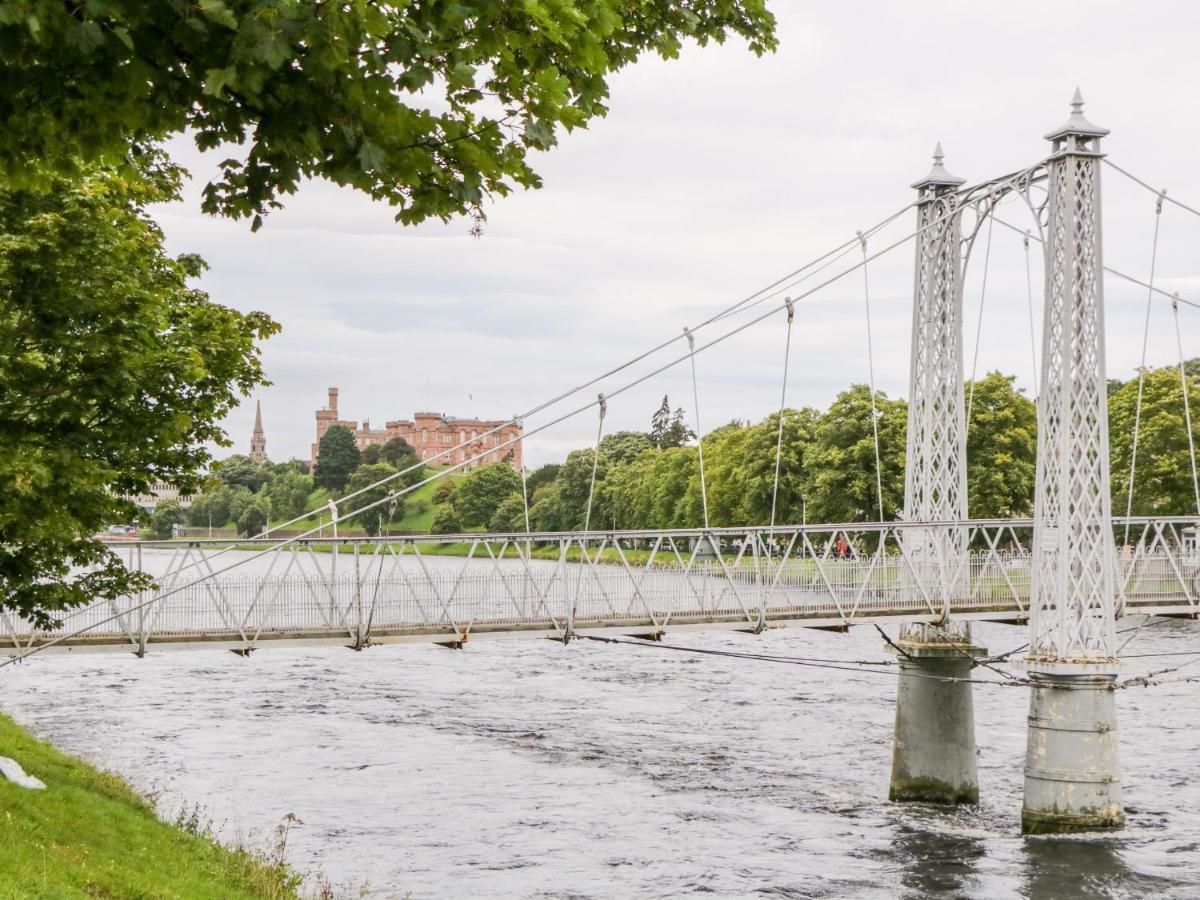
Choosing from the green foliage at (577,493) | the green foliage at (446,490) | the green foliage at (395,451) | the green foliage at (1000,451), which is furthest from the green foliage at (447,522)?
the green foliage at (395,451)

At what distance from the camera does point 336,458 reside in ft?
563

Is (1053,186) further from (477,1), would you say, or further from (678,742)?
(477,1)

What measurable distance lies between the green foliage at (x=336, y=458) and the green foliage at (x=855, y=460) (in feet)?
376

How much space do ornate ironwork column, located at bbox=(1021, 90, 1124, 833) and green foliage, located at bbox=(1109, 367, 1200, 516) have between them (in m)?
35.0

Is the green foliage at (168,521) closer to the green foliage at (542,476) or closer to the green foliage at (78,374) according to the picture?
the green foliage at (542,476)

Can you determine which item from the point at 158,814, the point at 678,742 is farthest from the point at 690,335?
the point at 158,814

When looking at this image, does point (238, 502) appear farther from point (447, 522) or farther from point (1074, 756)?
point (1074, 756)

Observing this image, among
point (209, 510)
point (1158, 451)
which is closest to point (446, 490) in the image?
point (209, 510)

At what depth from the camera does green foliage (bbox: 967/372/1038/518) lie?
5556 cm

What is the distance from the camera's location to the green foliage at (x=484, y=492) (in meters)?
104

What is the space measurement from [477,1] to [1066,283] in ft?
63.4

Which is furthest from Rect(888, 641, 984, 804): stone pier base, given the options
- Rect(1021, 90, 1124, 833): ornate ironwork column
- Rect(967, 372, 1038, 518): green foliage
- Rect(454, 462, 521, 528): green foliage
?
Rect(454, 462, 521, 528): green foliage

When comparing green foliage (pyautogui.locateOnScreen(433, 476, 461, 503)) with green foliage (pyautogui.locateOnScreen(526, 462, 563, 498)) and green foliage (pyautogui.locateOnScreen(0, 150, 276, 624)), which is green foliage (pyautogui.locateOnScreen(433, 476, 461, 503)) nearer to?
green foliage (pyautogui.locateOnScreen(526, 462, 563, 498))

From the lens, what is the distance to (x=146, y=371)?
1509cm
